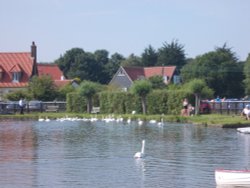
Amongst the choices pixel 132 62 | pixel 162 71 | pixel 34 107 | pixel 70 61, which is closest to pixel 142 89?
pixel 34 107

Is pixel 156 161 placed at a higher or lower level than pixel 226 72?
lower

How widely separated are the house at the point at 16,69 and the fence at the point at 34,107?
2034 cm

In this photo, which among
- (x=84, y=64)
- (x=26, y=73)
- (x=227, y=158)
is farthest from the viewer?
(x=84, y=64)

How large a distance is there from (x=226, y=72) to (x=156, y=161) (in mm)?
81848

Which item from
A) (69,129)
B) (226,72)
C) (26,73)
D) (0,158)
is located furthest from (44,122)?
(226,72)

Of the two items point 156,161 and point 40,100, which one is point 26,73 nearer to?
point 40,100

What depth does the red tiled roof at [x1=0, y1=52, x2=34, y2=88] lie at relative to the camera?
346 feet

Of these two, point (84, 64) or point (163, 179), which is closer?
point (163, 179)

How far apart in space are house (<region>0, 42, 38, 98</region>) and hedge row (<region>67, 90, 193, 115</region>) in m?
26.5

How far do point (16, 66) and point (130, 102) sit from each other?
122 ft

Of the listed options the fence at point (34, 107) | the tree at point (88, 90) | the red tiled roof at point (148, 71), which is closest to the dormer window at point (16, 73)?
the fence at point (34, 107)

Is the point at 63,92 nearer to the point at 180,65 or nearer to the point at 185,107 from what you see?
the point at 185,107

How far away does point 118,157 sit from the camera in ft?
112

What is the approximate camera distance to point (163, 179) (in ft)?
88.4
